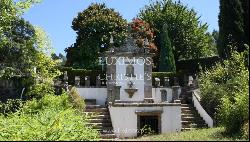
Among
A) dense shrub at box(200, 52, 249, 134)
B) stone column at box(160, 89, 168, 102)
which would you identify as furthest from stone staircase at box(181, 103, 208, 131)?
stone column at box(160, 89, 168, 102)

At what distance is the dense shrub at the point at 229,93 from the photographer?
14727mm

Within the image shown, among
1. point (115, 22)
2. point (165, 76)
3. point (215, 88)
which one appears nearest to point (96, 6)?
point (115, 22)

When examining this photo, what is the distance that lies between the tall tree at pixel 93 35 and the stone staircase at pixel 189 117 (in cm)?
1014

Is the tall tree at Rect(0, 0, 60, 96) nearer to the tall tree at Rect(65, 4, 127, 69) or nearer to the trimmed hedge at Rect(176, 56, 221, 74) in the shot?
the tall tree at Rect(65, 4, 127, 69)

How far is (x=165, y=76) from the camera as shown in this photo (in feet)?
111

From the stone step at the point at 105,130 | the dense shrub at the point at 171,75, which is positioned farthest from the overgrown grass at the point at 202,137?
the dense shrub at the point at 171,75

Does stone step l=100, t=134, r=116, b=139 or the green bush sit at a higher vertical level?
the green bush

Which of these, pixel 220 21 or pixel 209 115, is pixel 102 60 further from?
pixel 209 115

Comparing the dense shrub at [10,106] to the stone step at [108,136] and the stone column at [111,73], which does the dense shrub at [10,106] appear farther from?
the stone column at [111,73]

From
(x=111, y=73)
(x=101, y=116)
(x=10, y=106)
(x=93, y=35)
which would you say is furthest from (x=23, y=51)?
(x=93, y=35)

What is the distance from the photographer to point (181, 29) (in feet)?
146

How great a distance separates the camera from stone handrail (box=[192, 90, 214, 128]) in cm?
2302

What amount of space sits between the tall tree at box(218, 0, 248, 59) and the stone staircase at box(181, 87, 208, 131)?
517 cm

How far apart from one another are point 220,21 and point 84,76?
1019 cm
